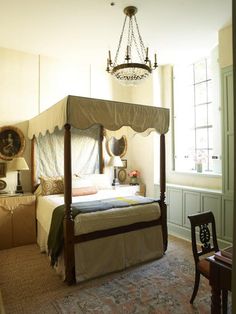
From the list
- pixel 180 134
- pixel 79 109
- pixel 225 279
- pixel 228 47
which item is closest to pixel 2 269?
pixel 79 109

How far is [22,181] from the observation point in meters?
4.45

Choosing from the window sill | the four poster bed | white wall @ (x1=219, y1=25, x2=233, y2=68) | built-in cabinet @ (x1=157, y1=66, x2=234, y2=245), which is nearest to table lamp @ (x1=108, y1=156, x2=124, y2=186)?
the window sill

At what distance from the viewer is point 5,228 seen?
150 inches

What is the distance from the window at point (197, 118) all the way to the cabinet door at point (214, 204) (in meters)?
0.57

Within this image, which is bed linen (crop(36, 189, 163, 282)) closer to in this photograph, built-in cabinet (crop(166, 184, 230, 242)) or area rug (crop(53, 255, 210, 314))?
area rug (crop(53, 255, 210, 314))

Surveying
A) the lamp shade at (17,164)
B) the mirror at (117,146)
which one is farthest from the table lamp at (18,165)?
the mirror at (117,146)

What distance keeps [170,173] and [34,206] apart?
275 centimetres

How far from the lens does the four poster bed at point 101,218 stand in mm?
2760

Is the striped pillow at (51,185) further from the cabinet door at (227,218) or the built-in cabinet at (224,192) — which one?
the cabinet door at (227,218)

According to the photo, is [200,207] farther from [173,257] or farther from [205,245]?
[205,245]

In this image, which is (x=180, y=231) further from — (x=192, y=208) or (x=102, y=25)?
(x=102, y=25)

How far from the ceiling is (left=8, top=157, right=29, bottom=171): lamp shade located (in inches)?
78.8

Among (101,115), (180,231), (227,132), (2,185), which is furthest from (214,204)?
(2,185)

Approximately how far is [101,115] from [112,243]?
5.27 feet
